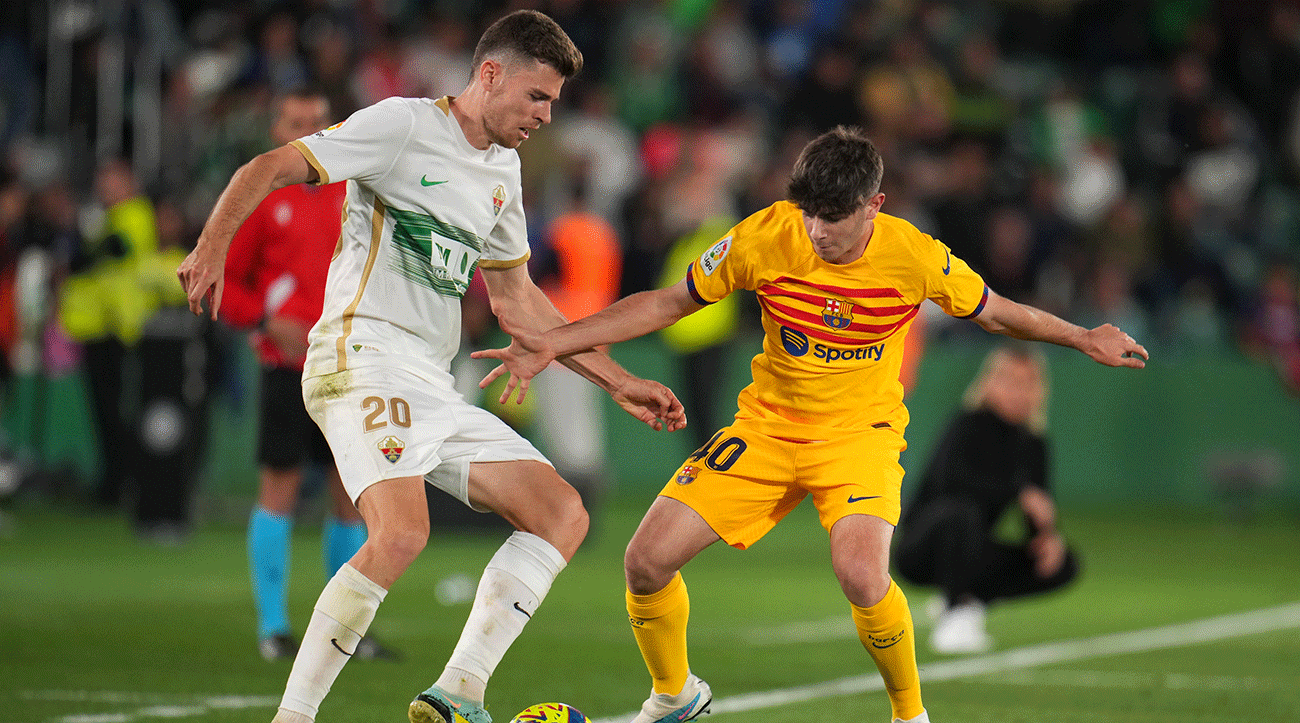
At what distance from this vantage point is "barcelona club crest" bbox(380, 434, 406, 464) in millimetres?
4863

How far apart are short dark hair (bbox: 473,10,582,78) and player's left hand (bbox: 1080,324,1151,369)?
1896 mm

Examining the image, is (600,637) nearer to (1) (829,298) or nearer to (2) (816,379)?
(2) (816,379)

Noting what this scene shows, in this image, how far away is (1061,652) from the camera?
7.96 metres

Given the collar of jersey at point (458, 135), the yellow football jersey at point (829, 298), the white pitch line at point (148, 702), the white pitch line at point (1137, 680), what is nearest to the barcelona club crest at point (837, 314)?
the yellow football jersey at point (829, 298)

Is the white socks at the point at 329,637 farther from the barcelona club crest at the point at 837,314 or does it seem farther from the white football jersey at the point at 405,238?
the barcelona club crest at the point at 837,314

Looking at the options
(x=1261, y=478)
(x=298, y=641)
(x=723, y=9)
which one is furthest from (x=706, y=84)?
(x=298, y=641)

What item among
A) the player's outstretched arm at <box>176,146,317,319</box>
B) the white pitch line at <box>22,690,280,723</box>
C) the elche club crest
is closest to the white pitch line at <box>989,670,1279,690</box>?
the elche club crest

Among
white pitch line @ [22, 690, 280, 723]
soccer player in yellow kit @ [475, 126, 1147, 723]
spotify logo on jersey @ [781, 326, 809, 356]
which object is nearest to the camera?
soccer player in yellow kit @ [475, 126, 1147, 723]

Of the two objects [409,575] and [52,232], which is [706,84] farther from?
[409,575]

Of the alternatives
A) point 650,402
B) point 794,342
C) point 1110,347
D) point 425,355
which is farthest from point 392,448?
point 1110,347

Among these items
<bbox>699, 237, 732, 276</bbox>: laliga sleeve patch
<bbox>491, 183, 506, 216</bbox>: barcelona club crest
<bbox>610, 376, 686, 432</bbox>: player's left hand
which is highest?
<bbox>491, 183, 506, 216</bbox>: barcelona club crest

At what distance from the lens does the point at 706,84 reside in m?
18.0

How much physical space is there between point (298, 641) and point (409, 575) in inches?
111

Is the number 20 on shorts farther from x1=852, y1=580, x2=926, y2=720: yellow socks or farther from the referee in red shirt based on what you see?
the referee in red shirt
